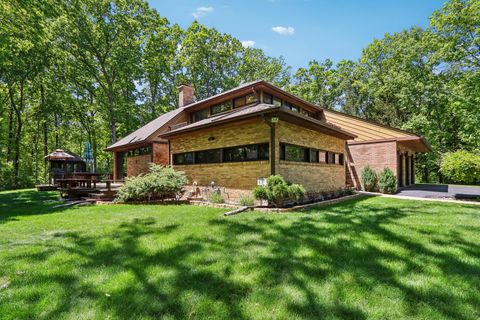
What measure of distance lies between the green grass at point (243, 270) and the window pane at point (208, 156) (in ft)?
18.8

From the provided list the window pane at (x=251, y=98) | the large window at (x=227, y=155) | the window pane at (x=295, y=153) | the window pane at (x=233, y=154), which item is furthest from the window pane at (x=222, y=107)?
the window pane at (x=295, y=153)

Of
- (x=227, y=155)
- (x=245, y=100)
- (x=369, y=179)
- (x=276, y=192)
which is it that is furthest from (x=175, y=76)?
(x=276, y=192)

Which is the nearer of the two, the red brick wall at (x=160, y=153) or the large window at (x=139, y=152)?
the red brick wall at (x=160, y=153)

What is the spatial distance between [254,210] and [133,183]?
18.7 ft

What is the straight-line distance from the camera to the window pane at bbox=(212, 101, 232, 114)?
15015mm

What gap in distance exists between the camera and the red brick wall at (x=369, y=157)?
51.6 feet

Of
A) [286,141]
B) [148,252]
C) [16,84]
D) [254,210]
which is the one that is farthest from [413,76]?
[16,84]

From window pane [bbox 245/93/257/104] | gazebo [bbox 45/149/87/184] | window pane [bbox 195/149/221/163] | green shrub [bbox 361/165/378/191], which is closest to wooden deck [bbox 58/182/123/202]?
window pane [bbox 195/149/221/163]

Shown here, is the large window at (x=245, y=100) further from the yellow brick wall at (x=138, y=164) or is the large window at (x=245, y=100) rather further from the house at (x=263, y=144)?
the yellow brick wall at (x=138, y=164)

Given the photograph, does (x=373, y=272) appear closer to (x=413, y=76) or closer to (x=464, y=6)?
(x=464, y=6)

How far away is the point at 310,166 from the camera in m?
11.7

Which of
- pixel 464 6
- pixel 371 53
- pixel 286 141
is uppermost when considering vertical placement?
pixel 371 53

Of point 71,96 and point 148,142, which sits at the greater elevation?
point 71,96

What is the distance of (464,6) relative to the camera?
60.0ft
